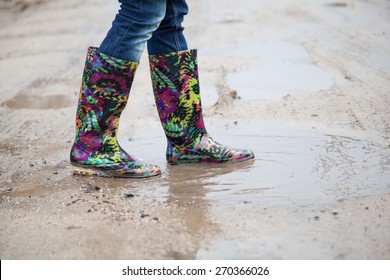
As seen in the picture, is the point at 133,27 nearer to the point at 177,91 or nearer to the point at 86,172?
the point at 177,91

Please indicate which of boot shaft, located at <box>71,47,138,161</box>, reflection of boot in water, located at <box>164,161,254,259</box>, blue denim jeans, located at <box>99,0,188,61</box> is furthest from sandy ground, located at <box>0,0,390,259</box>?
blue denim jeans, located at <box>99,0,188,61</box>

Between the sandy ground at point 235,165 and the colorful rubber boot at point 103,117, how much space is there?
0.07 m

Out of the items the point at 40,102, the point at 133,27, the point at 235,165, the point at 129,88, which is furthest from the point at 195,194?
the point at 40,102

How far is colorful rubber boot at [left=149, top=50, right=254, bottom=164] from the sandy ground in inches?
3.0

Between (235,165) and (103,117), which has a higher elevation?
(103,117)

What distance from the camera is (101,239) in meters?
2.09

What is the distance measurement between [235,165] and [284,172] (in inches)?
9.5

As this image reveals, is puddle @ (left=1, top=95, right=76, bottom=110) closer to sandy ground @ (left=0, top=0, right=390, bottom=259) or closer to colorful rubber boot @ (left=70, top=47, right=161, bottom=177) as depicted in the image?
sandy ground @ (left=0, top=0, right=390, bottom=259)

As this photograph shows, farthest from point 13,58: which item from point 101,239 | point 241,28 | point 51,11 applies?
point 101,239

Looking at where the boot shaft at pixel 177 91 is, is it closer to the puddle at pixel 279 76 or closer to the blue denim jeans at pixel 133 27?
the blue denim jeans at pixel 133 27

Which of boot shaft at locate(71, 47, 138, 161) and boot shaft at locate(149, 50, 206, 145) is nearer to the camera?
boot shaft at locate(71, 47, 138, 161)

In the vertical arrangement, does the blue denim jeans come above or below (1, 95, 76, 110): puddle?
above

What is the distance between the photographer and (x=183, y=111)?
2859 millimetres

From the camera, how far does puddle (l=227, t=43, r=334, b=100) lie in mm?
4172
